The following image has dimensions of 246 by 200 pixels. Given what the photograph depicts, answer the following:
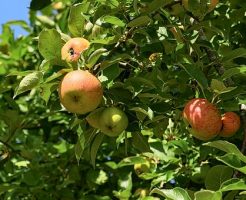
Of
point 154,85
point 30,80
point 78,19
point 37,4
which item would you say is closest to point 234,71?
point 154,85

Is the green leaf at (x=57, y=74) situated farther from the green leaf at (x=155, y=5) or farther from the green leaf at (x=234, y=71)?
the green leaf at (x=234, y=71)

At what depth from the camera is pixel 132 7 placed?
247 cm

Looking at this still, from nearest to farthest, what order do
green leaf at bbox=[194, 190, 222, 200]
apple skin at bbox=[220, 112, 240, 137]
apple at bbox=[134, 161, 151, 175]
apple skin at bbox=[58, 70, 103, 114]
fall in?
1. green leaf at bbox=[194, 190, 222, 200]
2. apple skin at bbox=[58, 70, 103, 114]
3. apple skin at bbox=[220, 112, 240, 137]
4. apple at bbox=[134, 161, 151, 175]

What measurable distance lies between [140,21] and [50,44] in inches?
14.6

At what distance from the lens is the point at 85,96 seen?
2064 millimetres

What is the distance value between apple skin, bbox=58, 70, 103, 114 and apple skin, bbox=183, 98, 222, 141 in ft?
1.21

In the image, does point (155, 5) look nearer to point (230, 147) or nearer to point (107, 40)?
point (107, 40)

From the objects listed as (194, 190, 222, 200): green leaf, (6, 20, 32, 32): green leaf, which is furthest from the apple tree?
(6, 20, 32, 32): green leaf

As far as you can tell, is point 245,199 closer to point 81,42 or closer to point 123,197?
point 81,42

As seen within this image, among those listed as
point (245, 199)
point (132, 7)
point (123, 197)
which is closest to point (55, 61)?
point (132, 7)

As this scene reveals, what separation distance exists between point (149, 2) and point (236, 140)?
102cm

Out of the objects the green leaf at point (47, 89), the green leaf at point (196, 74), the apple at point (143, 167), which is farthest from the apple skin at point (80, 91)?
the apple at point (143, 167)

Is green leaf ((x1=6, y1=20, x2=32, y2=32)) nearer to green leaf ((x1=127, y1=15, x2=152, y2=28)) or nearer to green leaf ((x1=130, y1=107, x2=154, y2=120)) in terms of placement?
green leaf ((x1=127, y1=15, x2=152, y2=28))

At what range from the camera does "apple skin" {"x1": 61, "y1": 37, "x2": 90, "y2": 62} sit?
7.09 ft
